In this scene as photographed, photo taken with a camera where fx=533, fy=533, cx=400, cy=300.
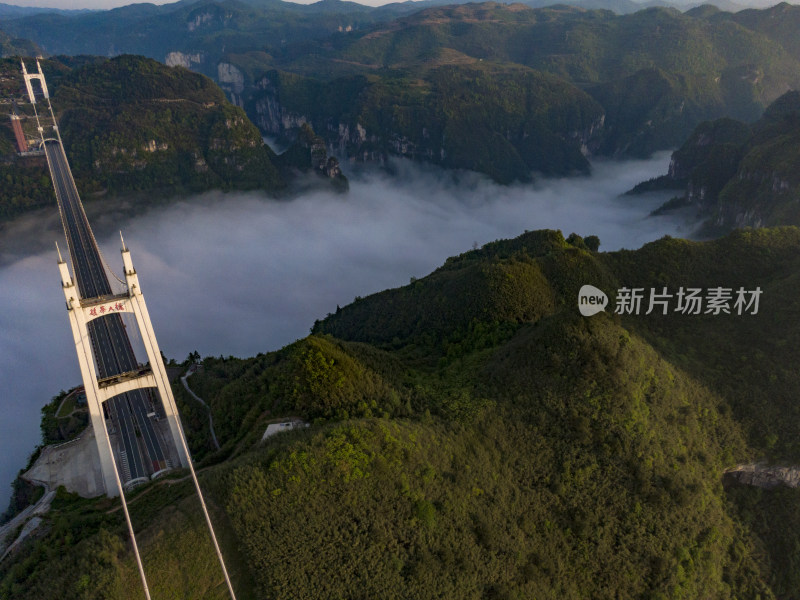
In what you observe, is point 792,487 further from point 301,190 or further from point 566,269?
point 301,190

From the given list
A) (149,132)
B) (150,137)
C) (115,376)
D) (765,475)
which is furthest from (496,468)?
(149,132)

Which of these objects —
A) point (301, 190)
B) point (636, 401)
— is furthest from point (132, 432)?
point (301, 190)

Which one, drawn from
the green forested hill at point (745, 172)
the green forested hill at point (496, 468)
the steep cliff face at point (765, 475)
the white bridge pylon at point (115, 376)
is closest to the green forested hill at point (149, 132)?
the green forested hill at point (496, 468)

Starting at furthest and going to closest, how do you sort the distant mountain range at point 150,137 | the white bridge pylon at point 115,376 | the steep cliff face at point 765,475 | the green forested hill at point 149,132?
the green forested hill at point 149,132, the distant mountain range at point 150,137, the steep cliff face at point 765,475, the white bridge pylon at point 115,376

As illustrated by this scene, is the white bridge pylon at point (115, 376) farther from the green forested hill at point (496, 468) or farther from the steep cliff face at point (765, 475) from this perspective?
the steep cliff face at point (765, 475)

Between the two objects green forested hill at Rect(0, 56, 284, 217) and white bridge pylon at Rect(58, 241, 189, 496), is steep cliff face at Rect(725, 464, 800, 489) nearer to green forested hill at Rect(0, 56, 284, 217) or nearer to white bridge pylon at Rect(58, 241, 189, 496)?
white bridge pylon at Rect(58, 241, 189, 496)

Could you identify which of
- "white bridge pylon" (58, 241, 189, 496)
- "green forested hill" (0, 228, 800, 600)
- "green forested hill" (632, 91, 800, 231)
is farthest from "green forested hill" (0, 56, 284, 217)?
"green forested hill" (632, 91, 800, 231)

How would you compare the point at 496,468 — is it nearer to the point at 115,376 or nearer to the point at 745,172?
the point at 115,376
